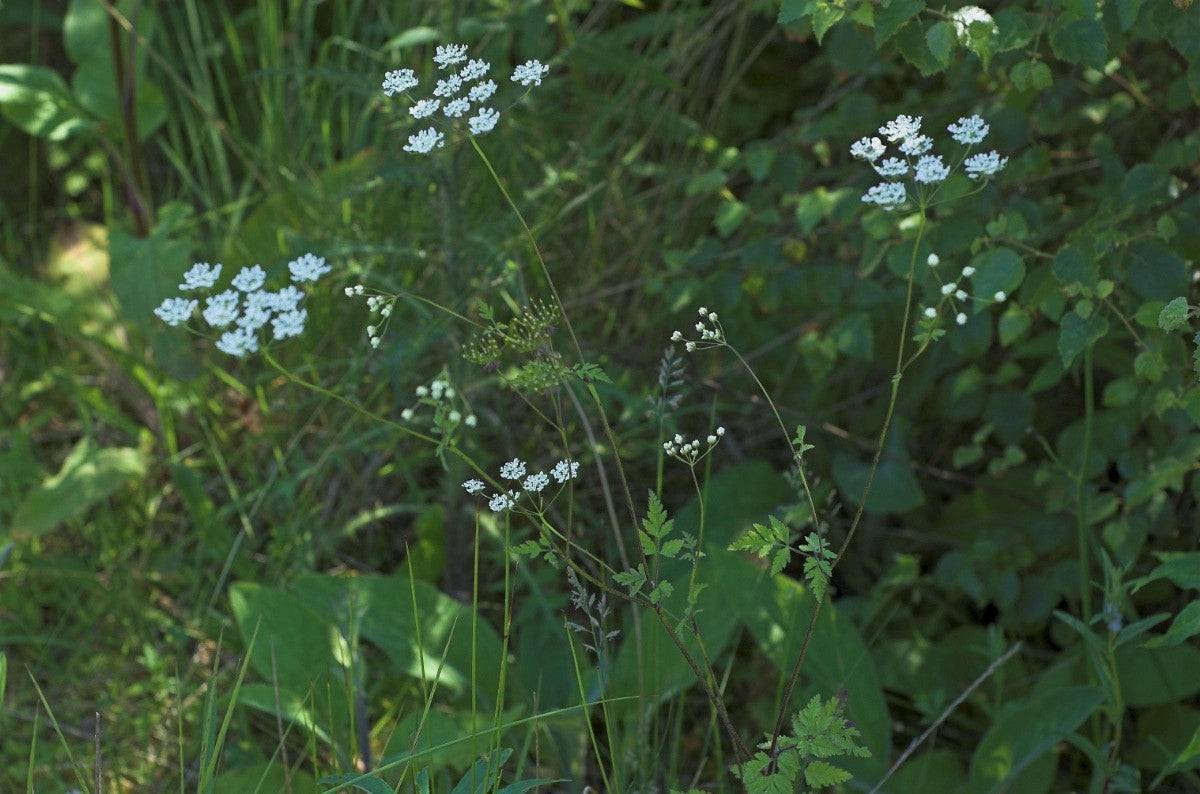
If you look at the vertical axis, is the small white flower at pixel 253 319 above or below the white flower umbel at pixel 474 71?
below

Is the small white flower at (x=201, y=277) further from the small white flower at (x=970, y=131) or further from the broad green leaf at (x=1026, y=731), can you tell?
the broad green leaf at (x=1026, y=731)

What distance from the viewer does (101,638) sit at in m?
1.75

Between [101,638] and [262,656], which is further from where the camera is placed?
[101,638]

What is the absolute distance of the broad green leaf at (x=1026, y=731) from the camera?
53.7 inches

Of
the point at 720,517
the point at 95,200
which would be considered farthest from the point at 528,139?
the point at 95,200


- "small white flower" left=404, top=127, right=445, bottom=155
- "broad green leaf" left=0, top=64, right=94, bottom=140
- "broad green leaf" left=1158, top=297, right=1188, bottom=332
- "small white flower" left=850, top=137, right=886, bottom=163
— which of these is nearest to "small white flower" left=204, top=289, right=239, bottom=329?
"small white flower" left=404, top=127, right=445, bottom=155

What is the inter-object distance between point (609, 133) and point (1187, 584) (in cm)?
129

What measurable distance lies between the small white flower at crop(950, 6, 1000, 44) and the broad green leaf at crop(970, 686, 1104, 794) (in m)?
0.69

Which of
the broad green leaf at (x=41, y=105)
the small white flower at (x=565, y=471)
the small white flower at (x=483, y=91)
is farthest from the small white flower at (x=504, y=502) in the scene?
the broad green leaf at (x=41, y=105)

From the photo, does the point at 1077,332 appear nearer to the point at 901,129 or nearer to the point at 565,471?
the point at 901,129

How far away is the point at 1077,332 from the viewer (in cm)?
125

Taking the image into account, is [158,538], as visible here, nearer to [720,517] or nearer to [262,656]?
[262,656]

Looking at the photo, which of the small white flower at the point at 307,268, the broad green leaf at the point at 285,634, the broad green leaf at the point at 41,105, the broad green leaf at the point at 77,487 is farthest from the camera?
the broad green leaf at the point at 41,105

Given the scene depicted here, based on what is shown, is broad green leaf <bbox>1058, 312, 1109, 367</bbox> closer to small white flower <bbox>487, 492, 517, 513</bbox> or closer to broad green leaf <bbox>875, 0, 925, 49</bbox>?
broad green leaf <bbox>875, 0, 925, 49</bbox>
